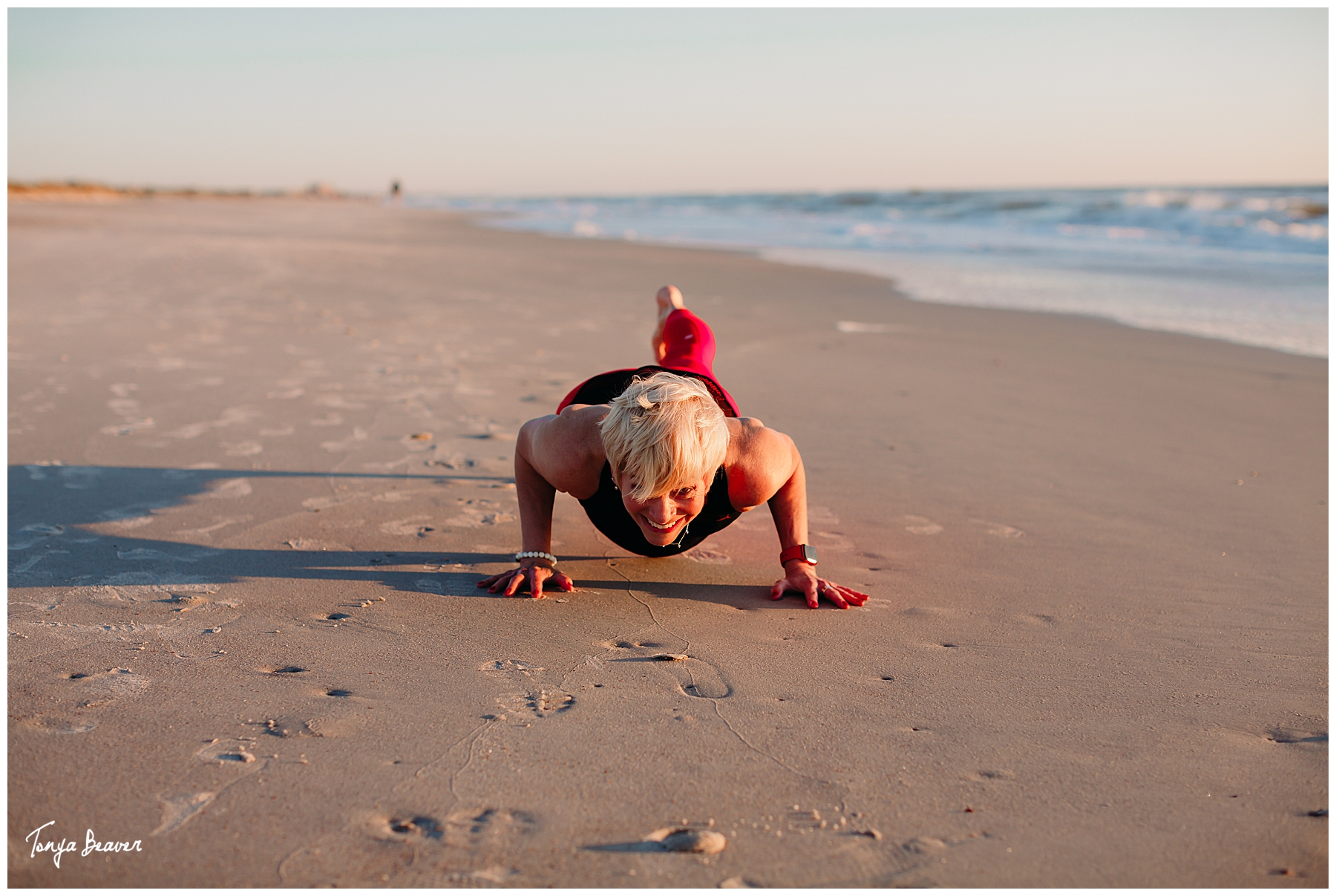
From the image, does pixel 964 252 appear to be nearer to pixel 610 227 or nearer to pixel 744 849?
pixel 610 227

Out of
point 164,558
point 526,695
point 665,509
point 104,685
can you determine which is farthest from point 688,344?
point 104,685

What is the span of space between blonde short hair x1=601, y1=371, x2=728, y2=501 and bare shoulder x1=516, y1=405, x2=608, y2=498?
15cm

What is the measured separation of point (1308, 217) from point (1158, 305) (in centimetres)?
1874

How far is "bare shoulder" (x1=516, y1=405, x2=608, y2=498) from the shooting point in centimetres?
273

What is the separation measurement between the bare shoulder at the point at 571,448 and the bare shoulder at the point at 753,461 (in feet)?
1.26

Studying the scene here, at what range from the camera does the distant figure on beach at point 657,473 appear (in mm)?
2488

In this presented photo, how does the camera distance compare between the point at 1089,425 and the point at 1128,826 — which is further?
the point at 1089,425

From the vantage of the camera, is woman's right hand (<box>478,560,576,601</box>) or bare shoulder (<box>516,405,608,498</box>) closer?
bare shoulder (<box>516,405,608,498</box>)

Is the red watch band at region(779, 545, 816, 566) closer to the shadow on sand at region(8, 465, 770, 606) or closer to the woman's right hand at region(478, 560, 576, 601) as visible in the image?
the shadow on sand at region(8, 465, 770, 606)

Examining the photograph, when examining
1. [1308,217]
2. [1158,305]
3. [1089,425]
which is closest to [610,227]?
[1308,217]

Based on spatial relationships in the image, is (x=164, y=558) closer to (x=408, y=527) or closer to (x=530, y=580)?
(x=408, y=527)

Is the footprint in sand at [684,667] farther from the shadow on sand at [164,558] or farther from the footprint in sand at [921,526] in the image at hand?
the footprint in sand at [921,526]

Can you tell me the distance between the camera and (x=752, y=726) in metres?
2.26

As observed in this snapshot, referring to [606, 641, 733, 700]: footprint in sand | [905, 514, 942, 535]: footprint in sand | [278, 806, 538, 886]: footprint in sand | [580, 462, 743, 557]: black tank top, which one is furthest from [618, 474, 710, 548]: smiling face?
[905, 514, 942, 535]: footprint in sand
